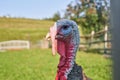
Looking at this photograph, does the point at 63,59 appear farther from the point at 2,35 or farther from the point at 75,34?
the point at 2,35

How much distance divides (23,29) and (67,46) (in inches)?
973

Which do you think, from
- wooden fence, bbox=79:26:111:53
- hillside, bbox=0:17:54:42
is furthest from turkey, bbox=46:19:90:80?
hillside, bbox=0:17:54:42

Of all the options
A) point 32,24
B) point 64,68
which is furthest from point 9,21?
point 64,68

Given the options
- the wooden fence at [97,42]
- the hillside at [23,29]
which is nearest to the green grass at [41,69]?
the wooden fence at [97,42]

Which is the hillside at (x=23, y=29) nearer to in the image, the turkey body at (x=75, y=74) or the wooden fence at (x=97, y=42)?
the wooden fence at (x=97, y=42)

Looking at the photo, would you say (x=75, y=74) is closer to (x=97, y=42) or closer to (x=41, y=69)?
(x=41, y=69)

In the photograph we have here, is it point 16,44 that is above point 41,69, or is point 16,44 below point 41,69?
below

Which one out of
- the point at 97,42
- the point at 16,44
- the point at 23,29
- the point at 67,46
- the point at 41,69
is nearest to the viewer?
the point at 67,46

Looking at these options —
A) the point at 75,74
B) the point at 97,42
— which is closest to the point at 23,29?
the point at 97,42

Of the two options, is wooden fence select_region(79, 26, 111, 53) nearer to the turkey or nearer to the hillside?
the hillside

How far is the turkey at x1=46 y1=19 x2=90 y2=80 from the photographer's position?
6.55 ft

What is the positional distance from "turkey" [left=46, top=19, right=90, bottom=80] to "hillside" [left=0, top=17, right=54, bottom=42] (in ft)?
69.6

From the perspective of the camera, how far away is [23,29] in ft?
87.4

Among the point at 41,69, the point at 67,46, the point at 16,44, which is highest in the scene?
the point at 67,46
